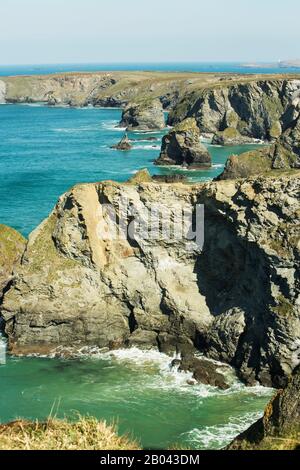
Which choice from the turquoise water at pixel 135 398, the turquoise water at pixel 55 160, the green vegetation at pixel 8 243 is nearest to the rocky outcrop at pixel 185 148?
the turquoise water at pixel 55 160

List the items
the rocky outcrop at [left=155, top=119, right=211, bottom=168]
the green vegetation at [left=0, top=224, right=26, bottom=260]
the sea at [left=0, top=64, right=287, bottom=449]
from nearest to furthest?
the sea at [left=0, top=64, right=287, bottom=449] < the green vegetation at [left=0, top=224, right=26, bottom=260] < the rocky outcrop at [left=155, top=119, right=211, bottom=168]

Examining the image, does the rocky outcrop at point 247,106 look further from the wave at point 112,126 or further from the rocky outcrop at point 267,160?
the rocky outcrop at point 267,160

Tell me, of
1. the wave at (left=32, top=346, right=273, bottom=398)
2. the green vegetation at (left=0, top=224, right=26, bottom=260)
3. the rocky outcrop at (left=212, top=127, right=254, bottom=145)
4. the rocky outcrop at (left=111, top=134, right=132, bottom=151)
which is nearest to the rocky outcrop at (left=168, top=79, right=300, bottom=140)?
the rocky outcrop at (left=212, top=127, right=254, bottom=145)

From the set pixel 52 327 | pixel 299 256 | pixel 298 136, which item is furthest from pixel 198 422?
pixel 298 136

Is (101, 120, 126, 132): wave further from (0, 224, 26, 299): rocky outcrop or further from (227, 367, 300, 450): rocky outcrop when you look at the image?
(227, 367, 300, 450): rocky outcrop

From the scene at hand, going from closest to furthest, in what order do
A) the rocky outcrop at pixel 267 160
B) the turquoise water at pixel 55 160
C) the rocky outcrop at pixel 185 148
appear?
the rocky outcrop at pixel 267 160 < the turquoise water at pixel 55 160 < the rocky outcrop at pixel 185 148

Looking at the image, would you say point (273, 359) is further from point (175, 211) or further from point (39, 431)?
point (39, 431)
